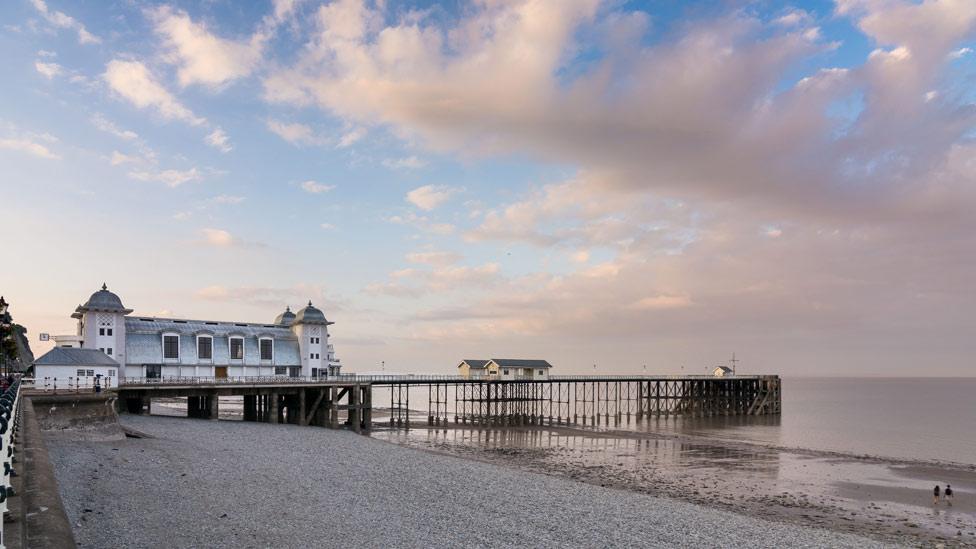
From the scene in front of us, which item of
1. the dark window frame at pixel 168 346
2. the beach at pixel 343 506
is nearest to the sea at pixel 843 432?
the dark window frame at pixel 168 346

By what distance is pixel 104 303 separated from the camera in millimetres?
45875

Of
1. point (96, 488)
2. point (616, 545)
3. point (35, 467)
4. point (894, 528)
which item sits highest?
point (35, 467)

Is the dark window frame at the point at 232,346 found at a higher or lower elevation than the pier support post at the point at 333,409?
higher

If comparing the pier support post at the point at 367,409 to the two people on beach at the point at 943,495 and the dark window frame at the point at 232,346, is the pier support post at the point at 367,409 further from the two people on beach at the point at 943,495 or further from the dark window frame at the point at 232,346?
the two people on beach at the point at 943,495

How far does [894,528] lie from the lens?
82.4 feet

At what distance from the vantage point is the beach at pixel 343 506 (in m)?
15.6

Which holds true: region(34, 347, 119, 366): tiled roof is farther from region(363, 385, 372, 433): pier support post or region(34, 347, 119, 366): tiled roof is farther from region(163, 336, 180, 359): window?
region(363, 385, 372, 433): pier support post

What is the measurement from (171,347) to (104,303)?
18.9ft

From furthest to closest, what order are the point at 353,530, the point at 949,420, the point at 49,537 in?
the point at 949,420
the point at 353,530
the point at 49,537

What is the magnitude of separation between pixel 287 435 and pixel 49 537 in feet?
107

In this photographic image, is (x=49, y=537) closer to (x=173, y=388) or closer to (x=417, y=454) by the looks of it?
(x=417, y=454)

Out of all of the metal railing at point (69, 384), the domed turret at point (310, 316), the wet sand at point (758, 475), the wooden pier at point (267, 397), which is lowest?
the wet sand at point (758, 475)

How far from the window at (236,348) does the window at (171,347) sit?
4.00 metres

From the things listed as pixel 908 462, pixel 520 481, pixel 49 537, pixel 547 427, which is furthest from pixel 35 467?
pixel 547 427
